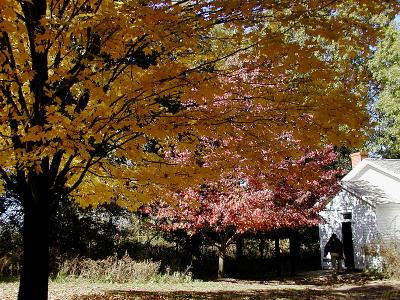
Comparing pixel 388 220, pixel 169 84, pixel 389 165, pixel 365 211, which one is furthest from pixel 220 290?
pixel 389 165

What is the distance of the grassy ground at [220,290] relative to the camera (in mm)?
12266

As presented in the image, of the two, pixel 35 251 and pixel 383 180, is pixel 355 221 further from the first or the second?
pixel 35 251

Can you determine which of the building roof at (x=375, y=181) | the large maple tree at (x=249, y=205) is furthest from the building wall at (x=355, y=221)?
the large maple tree at (x=249, y=205)

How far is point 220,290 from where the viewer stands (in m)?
14.6

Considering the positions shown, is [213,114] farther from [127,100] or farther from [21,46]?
[21,46]

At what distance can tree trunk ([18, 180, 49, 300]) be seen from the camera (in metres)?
6.69

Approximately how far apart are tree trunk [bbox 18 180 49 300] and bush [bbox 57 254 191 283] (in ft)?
30.5

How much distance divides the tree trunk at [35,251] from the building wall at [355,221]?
1520cm

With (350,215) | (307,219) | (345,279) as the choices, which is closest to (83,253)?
(307,219)

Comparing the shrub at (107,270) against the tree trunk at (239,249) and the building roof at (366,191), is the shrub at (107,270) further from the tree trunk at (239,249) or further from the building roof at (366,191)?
the building roof at (366,191)

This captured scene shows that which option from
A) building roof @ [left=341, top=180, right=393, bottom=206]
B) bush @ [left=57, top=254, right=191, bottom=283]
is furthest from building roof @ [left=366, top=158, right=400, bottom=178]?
bush @ [left=57, top=254, right=191, bottom=283]

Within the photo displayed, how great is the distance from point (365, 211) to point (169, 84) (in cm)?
1774

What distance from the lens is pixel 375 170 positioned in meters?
22.4

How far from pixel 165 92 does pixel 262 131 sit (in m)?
1.59
